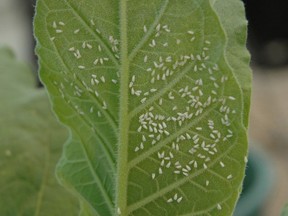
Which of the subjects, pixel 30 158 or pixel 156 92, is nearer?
pixel 156 92

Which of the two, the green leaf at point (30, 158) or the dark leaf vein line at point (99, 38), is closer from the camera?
the dark leaf vein line at point (99, 38)

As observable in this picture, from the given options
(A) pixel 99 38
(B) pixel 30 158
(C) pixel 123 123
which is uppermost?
(A) pixel 99 38

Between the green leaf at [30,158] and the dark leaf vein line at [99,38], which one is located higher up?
the dark leaf vein line at [99,38]

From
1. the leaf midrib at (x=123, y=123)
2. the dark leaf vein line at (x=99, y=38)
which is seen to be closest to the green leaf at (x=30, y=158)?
the leaf midrib at (x=123, y=123)

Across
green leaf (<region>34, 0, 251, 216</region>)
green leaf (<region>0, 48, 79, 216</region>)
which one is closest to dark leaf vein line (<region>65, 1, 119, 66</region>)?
green leaf (<region>34, 0, 251, 216</region>)

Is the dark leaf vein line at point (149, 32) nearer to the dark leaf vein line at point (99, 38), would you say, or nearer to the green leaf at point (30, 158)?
the dark leaf vein line at point (99, 38)

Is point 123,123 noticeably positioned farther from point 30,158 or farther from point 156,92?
point 30,158

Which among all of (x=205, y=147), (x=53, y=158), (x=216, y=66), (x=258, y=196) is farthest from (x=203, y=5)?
(x=258, y=196)

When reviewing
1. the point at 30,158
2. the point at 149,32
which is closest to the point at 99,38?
the point at 149,32

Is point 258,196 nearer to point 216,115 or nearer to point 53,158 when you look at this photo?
point 53,158
